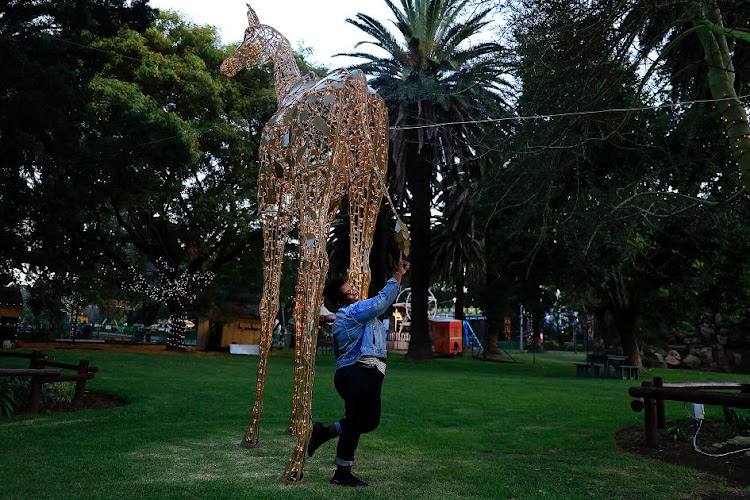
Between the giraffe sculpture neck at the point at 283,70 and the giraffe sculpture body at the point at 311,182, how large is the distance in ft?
0.05

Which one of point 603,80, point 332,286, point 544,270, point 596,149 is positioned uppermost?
point 596,149

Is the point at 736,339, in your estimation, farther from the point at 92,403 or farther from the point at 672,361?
the point at 92,403

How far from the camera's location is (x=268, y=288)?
21.9 ft

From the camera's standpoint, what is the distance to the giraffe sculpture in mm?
5488

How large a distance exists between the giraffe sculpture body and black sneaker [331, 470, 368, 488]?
60 cm

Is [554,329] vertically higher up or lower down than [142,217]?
lower down

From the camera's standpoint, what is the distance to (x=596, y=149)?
602 inches

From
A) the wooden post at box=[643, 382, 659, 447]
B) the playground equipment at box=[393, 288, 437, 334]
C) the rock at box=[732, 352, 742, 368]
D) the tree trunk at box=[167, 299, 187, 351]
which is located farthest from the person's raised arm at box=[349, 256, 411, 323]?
the rock at box=[732, 352, 742, 368]

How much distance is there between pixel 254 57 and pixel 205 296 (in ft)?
64.8

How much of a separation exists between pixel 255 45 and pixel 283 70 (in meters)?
0.72

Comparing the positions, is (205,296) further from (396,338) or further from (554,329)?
(554,329)

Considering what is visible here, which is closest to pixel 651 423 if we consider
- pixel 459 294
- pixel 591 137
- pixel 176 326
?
pixel 591 137

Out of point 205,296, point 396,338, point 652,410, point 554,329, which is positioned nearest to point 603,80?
point 652,410

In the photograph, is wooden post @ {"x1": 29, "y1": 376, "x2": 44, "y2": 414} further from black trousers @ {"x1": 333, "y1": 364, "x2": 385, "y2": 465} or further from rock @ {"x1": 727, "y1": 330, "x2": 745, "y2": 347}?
rock @ {"x1": 727, "y1": 330, "x2": 745, "y2": 347}
